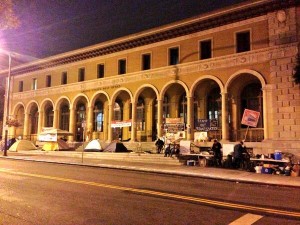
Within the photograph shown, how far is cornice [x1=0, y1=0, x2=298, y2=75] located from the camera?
21561 millimetres

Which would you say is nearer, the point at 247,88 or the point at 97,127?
the point at 247,88

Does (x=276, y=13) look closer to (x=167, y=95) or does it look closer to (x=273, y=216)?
(x=167, y=95)

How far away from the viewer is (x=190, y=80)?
2528cm

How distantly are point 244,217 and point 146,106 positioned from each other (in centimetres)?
2435

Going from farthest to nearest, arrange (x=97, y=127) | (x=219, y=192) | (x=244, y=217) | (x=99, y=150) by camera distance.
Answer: (x=97, y=127)
(x=99, y=150)
(x=219, y=192)
(x=244, y=217)

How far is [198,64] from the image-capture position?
24.8 meters

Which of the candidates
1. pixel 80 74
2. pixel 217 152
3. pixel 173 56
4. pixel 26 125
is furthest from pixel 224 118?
pixel 26 125

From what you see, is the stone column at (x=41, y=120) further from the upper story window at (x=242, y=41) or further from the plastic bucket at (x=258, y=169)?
the plastic bucket at (x=258, y=169)

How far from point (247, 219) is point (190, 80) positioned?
19768mm

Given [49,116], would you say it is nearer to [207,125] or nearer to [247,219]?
[207,125]

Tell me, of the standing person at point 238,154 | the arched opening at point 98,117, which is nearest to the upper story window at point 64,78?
the arched opening at point 98,117

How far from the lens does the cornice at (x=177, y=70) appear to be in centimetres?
2114

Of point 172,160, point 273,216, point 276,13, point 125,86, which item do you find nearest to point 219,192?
point 273,216

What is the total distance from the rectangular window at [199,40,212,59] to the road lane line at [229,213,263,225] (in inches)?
779
